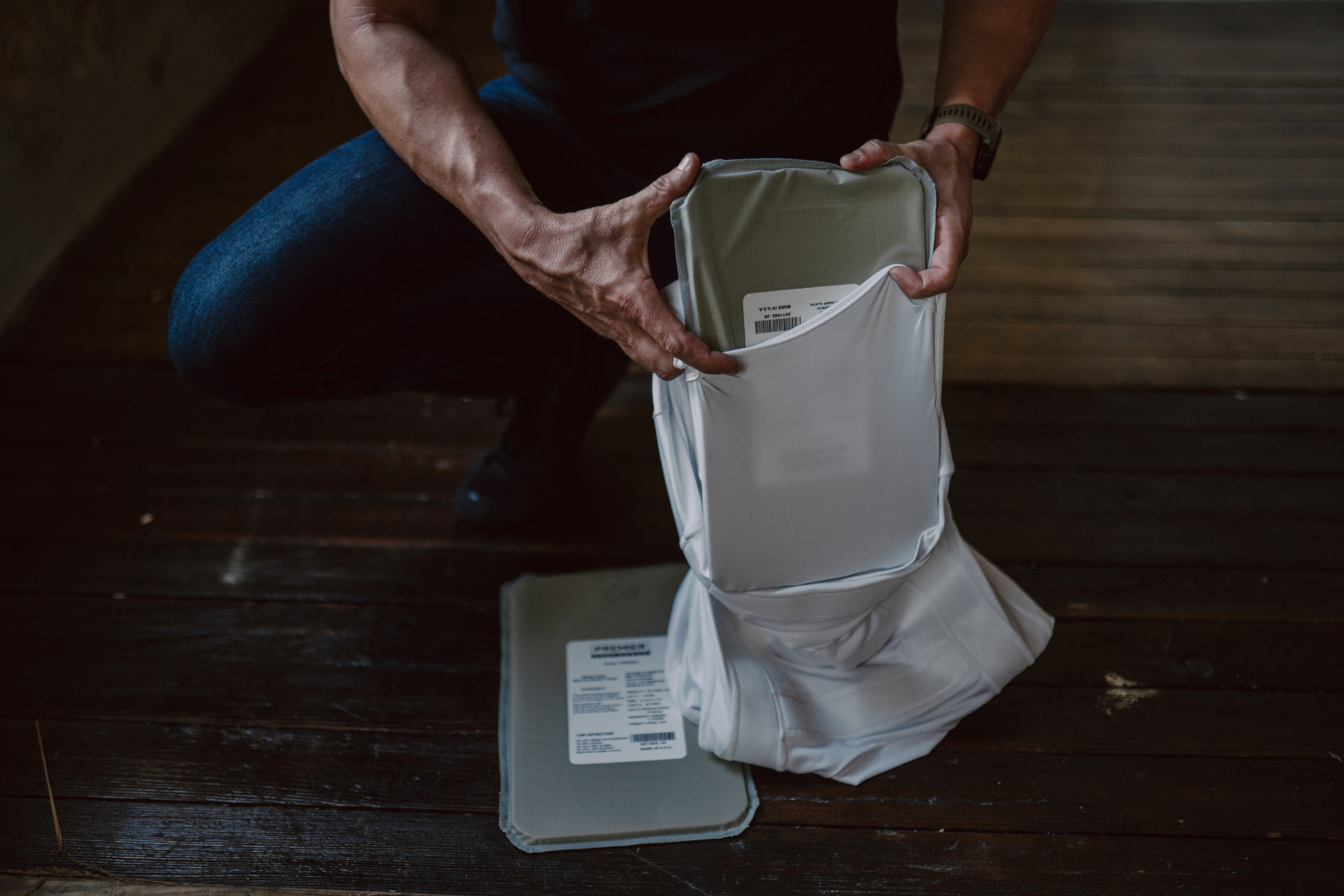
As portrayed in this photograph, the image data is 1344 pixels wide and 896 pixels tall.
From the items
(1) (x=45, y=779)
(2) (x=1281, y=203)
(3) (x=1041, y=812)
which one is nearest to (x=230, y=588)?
(1) (x=45, y=779)

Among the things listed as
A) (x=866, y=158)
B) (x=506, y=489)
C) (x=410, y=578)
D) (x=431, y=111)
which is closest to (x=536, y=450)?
(x=506, y=489)

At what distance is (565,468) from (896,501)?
1.78ft

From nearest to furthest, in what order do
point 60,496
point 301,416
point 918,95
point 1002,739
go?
point 1002,739 → point 60,496 → point 301,416 → point 918,95

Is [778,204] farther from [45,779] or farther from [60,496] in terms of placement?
[60,496]

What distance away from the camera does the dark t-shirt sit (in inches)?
33.1

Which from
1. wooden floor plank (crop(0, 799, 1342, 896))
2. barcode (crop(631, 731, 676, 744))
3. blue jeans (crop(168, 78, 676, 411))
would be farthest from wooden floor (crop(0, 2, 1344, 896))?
blue jeans (crop(168, 78, 676, 411))

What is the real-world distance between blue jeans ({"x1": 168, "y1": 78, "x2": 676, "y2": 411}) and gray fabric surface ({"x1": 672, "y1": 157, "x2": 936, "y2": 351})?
0.62 ft

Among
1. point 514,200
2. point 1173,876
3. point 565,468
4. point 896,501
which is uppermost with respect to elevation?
point 514,200

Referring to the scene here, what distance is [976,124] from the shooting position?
88cm

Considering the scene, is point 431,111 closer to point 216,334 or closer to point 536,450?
point 216,334

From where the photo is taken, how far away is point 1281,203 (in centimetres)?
189

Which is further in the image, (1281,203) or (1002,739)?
(1281,203)

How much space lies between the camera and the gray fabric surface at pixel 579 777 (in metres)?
0.90

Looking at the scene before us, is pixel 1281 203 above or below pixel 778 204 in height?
below
